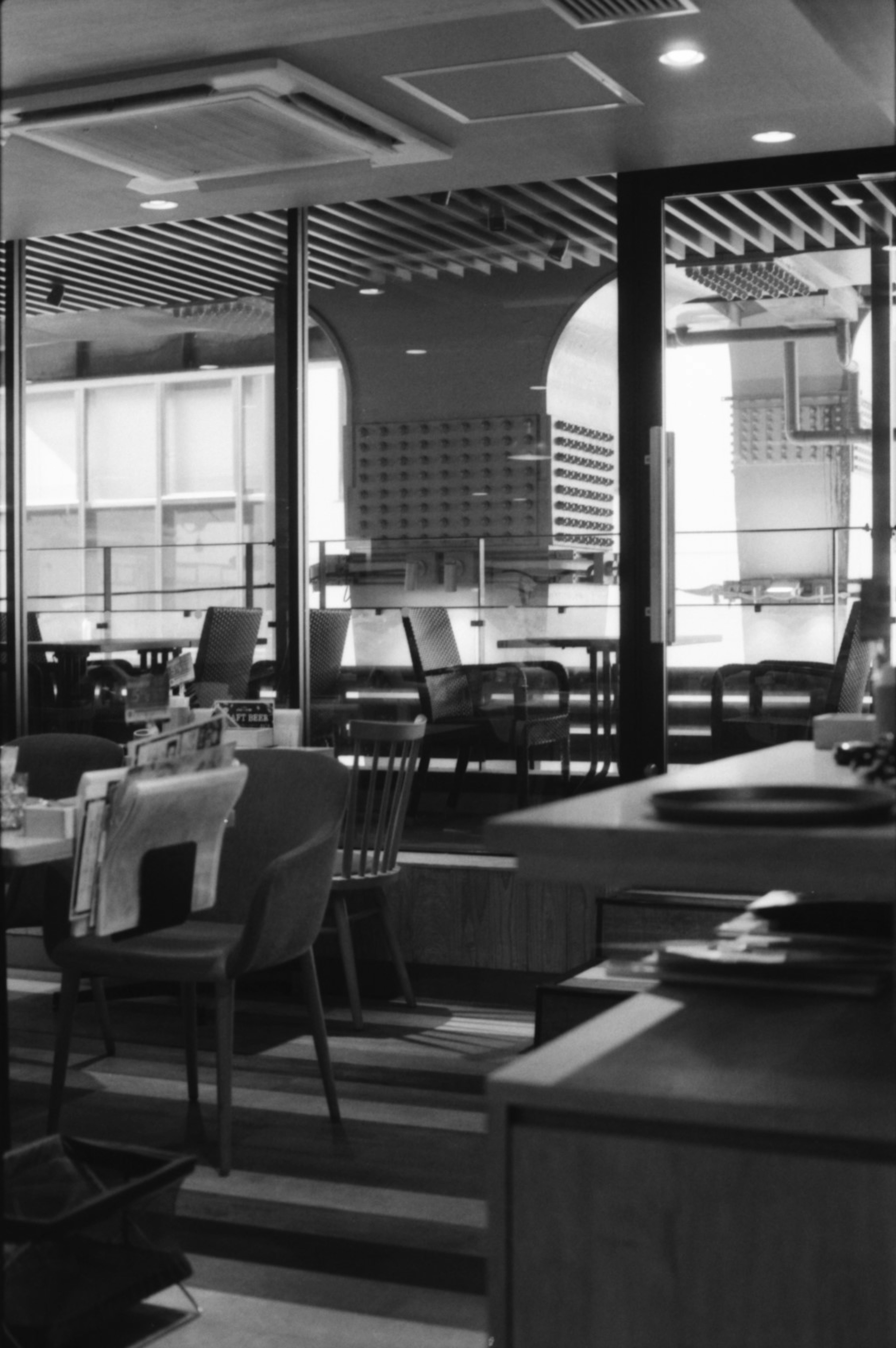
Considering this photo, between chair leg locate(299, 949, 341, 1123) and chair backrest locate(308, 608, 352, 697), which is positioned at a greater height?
chair backrest locate(308, 608, 352, 697)

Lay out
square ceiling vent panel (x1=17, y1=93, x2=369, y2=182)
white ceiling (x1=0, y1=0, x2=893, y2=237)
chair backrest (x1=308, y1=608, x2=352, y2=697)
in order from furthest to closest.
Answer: chair backrest (x1=308, y1=608, x2=352, y2=697) → square ceiling vent panel (x1=17, y1=93, x2=369, y2=182) → white ceiling (x1=0, y1=0, x2=893, y2=237)

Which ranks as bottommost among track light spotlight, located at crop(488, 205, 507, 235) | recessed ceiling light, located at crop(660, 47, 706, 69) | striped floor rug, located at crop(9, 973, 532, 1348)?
striped floor rug, located at crop(9, 973, 532, 1348)

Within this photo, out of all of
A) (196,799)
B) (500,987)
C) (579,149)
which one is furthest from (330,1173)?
(579,149)

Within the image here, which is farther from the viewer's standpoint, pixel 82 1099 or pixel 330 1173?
pixel 82 1099

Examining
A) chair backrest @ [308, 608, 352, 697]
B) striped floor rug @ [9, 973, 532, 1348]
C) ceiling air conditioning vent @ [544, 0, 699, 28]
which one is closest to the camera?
striped floor rug @ [9, 973, 532, 1348]

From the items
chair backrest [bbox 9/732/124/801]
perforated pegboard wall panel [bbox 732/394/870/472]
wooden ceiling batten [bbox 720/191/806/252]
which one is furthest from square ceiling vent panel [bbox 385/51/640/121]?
chair backrest [bbox 9/732/124/801]

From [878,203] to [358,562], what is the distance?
215 cm

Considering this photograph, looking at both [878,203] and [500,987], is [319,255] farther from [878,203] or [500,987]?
[500,987]

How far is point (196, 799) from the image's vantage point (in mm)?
2932

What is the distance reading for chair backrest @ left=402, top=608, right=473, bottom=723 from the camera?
5828 millimetres

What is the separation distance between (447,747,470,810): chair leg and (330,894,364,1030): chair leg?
81cm

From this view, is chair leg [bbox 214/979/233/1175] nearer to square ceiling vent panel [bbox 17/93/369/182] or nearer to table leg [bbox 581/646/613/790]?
table leg [bbox 581/646/613/790]

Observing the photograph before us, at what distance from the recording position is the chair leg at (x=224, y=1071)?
3.69 m

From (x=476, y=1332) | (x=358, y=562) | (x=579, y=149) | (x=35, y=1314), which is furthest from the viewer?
(x=358, y=562)
